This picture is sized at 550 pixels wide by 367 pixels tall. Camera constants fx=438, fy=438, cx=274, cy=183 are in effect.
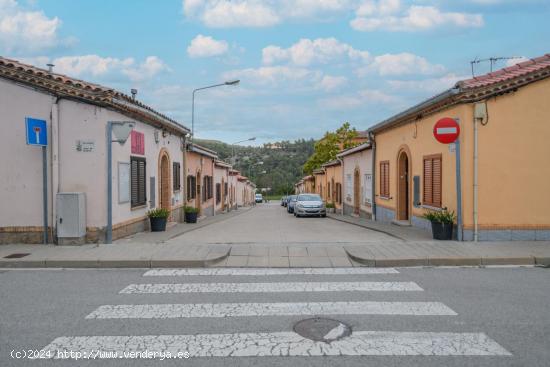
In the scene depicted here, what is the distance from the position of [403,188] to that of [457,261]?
860 cm

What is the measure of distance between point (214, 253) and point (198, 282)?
2.03 meters

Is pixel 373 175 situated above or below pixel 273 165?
below

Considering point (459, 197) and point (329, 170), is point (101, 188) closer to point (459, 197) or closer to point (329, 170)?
point (459, 197)

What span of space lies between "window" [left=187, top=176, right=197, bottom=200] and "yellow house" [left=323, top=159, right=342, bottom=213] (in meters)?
11.4

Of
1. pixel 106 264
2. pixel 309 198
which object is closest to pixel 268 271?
pixel 106 264

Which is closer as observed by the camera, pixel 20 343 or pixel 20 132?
pixel 20 343

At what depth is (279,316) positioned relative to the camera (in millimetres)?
5492

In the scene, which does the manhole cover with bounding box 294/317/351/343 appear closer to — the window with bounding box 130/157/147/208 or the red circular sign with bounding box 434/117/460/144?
the red circular sign with bounding box 434/117/460/144

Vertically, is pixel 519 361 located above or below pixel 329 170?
below

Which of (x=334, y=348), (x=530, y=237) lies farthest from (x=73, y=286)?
(x=530, y=237)

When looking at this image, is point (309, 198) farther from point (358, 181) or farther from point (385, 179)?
point (385, 179)

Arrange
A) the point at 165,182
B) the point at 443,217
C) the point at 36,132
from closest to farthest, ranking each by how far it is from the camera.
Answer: the point at 36,132
the point at 443,217
the point at 165,182

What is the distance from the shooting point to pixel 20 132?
10492mm

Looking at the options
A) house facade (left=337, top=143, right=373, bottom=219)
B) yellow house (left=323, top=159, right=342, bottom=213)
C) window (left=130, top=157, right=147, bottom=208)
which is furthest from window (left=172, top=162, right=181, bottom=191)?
yellow house (left=323, top=159, right=342, bottom=213)
